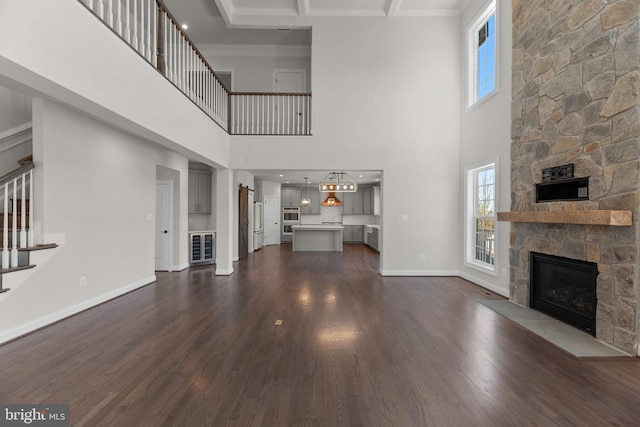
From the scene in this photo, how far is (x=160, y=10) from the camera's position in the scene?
12.4 feet

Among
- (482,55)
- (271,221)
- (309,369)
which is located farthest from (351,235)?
(309,369)

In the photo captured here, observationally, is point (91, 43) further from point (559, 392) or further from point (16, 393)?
point (559, 392)

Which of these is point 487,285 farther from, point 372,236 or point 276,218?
point 276,218

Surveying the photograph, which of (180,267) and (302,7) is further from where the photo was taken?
(180,267)

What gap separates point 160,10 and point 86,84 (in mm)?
2044

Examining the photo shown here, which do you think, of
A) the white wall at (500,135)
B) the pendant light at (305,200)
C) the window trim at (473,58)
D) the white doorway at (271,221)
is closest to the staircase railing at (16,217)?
the white wall at (500,135)

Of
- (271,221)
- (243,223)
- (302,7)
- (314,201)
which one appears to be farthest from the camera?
(314,201)

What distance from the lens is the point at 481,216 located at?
5.48m

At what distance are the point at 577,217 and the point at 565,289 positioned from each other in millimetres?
979

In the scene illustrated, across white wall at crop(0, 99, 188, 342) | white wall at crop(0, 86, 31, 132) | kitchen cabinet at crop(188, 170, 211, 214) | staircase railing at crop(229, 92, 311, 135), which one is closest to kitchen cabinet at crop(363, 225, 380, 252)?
staircase railing at crop(229, 92, 311, 135)

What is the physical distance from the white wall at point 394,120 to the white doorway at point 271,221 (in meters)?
5.52

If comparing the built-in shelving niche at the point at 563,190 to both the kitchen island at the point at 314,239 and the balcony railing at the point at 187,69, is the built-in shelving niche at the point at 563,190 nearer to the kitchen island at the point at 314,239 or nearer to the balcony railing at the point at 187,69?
the balcony railing at the point at 187,69

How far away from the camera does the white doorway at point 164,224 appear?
6.59 m

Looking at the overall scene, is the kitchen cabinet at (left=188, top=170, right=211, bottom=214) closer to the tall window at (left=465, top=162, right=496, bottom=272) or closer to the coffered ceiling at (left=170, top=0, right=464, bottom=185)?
the coffered ceiling at (left=170, top=0, right=464, bottom=185)
